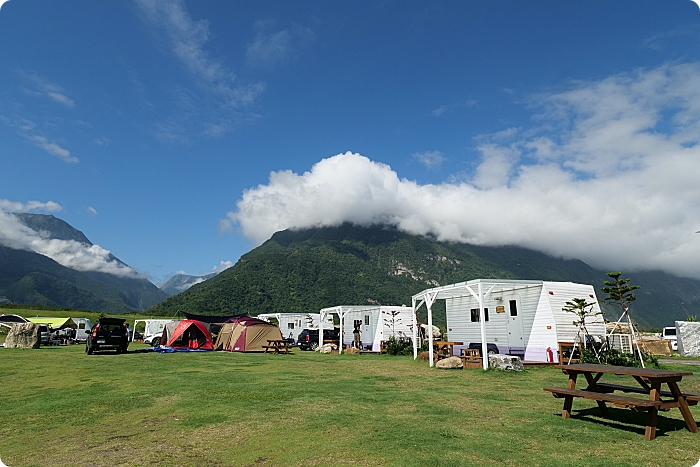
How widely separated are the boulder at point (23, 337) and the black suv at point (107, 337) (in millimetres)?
6077

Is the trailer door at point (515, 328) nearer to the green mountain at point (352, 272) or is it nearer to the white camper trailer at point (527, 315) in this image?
the white camper trailer at point (527, 315)

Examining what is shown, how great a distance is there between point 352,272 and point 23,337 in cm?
7927

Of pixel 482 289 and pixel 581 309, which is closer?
pixel 482 289

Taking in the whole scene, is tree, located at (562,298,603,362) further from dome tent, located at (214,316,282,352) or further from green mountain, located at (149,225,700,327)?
green mountain, located at (149,225,700,327)

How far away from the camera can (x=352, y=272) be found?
101500 mm

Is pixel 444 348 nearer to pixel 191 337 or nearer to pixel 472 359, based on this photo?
pixel 472 359

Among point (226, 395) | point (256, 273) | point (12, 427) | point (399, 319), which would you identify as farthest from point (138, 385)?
point (256, 273)

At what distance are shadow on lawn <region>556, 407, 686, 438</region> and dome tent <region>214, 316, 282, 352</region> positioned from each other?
2024cm

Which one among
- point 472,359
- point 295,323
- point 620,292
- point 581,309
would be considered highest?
point 620,292

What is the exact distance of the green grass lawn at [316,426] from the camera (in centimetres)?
497

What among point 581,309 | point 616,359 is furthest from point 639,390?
point 581,309

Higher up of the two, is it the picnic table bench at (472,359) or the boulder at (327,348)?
the picnic table bench at (472,359)

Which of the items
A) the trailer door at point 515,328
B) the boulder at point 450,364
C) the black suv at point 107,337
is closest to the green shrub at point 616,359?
the trailer door at point 515,328

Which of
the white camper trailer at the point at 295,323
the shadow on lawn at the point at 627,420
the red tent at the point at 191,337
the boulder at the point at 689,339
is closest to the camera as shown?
the shadow on lawn at the point at 627,420
